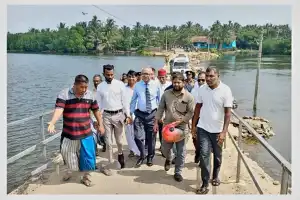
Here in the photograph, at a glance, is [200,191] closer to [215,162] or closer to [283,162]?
[215,162]

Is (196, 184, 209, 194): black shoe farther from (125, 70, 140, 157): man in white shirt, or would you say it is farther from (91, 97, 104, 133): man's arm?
(125, 70, 140, 157): man in white shirt

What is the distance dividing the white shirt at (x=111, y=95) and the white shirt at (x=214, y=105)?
0.96 meters

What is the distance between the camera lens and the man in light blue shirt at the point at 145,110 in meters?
4.15

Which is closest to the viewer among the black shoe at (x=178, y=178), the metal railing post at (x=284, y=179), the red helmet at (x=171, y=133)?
the metal railing post at (x=284, y=179)

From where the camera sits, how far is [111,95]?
3.99 m

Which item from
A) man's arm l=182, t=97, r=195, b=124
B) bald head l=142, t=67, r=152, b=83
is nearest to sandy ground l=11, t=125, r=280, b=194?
man's arm l=182, t=97, r=195, b=124

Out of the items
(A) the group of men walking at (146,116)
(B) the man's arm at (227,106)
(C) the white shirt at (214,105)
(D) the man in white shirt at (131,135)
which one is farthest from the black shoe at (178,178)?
(D) the man in white shirt at (131,135)

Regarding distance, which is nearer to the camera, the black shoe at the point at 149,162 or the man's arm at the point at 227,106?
the man's arm at the point at 227,106

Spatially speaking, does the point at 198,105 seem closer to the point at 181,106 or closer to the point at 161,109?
the point at 181,106

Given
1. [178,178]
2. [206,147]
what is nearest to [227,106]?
[206,147]

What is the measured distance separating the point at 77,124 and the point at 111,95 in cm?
63

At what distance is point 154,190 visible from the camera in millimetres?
3705

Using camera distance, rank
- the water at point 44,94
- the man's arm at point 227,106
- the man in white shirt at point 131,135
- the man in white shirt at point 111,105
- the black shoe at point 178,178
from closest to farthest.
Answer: the man's arm at point 227,106 < the black shoe at point 178,178 < the man in white shirt at point 111,105 < the man in white shirt at point 131,135 < the water at point 44,94

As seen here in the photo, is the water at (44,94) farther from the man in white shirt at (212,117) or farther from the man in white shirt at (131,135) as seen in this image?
the man in white shirt at (212,117)
